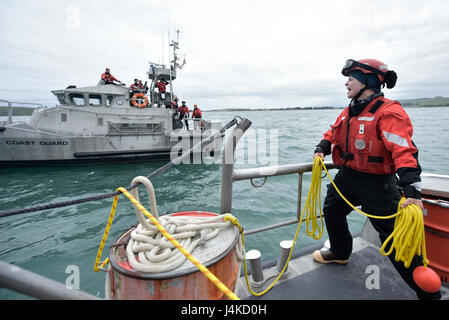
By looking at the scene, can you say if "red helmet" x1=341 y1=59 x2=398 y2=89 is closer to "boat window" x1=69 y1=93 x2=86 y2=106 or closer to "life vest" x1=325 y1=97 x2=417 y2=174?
"life vest" x1=325 y1=97 x2=417 y2=174

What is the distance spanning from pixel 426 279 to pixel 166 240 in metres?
1.97

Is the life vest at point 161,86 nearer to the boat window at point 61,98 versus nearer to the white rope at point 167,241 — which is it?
the boat window at point 61,98

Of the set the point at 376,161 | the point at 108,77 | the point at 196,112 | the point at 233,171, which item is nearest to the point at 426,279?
the point at 376,161

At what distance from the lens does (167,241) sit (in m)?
1.30

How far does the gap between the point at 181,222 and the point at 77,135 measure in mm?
12461

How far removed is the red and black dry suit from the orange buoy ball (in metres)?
0.10

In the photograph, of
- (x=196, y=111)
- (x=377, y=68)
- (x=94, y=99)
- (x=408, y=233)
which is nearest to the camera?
(x=408, y=233)

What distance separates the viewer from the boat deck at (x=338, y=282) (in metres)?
2.04

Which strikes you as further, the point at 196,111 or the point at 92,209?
the point at 196,111

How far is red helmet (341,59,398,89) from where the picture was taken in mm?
1918

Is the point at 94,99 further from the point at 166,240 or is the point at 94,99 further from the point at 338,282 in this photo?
the point at 338,282

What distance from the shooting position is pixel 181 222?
4.87 ft

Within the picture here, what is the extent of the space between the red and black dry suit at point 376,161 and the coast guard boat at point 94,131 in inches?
447
